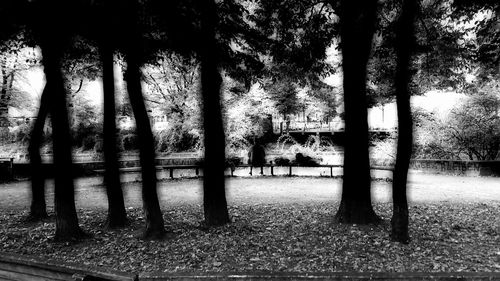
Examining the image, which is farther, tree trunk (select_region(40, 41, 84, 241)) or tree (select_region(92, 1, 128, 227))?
tree (select_region(92, 1, 128, 227))

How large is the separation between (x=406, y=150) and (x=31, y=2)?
752cm

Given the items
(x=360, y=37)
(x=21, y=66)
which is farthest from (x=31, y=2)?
(x=21, y=66)

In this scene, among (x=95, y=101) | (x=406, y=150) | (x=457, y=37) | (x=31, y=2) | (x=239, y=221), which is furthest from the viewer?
(x=95, y=101)

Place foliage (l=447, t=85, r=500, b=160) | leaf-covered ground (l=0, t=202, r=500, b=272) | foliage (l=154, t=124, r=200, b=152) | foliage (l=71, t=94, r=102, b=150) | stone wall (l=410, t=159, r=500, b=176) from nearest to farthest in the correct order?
leaf-covered ground (l=0, t=202, r=500, b=272), stone wall (l=410, t=159, r=500, b=176), foliage (l=447, t=85, r=500, b=160), foliage (l=154, t=124, r=200, b=152), foliage (l=71, t=94, r=102, b=150)

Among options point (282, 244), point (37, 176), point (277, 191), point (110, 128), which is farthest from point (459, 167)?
point (37, 176)

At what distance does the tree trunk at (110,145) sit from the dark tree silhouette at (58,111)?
81cm

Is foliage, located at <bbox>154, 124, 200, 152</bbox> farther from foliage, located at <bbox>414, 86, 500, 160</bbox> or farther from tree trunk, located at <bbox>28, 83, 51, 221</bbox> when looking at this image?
tree trunk, located at <bbox>28, 83, 51, 221</bbox>

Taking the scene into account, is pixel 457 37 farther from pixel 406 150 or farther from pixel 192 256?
pixel 192 256

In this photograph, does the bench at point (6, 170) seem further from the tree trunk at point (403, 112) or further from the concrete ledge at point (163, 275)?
the tree trunk at point (403, 112)

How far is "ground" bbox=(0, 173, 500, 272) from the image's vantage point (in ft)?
18.1

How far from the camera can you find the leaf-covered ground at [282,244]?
546 cm

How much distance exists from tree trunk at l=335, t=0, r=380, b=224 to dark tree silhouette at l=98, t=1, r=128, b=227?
4.84 meters

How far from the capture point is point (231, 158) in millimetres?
20062

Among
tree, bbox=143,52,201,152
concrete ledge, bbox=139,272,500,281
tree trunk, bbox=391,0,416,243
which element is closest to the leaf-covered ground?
tree trunk, bbox=391,0,416,243
